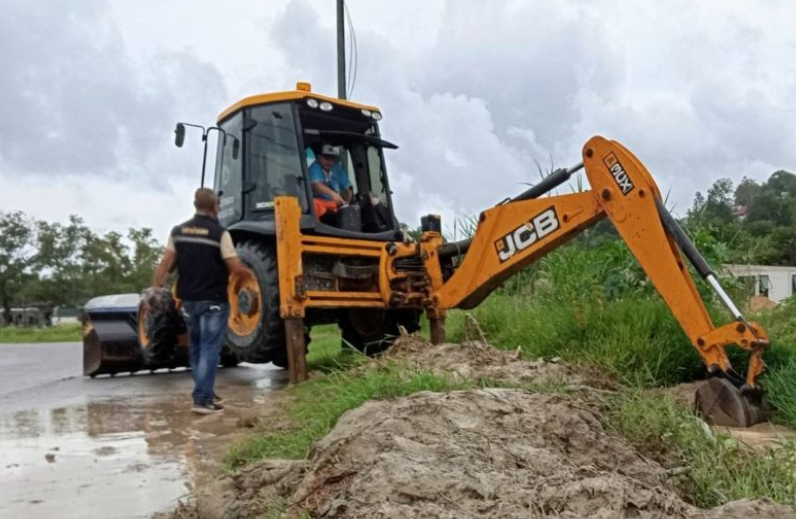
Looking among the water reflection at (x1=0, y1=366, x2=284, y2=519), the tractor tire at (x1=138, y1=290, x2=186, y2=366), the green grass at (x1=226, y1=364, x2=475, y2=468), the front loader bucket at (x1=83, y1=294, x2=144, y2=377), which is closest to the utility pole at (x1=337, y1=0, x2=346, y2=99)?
the front loader bucket at (x1=83, y1=294, x2=144, y2=377)

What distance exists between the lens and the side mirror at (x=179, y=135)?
8117 millimetres

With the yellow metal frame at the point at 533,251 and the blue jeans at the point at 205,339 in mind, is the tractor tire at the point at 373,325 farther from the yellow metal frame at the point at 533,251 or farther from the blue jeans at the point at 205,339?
the blue jeans at the point at 205,339

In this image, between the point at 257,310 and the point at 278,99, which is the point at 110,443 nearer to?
the point at 257,310

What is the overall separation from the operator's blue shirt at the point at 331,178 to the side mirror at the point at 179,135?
52.5 inches

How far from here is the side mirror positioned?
8.12 meters

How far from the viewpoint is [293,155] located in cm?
826

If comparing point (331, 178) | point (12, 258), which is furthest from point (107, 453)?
point (12, 258)

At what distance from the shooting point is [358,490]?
2576 mm

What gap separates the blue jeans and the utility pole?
7600mm

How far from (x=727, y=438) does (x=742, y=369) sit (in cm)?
239

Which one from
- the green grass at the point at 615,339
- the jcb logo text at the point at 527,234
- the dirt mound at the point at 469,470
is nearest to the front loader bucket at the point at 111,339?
the green grass at the point at 615,339

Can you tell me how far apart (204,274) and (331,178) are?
8.15ft

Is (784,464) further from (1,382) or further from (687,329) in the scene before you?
(1,382)

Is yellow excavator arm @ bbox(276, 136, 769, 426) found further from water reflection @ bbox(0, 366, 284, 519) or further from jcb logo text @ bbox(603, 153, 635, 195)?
water reflection @ bbox(0, 366, 284, 519)
